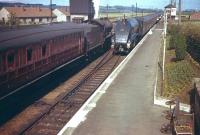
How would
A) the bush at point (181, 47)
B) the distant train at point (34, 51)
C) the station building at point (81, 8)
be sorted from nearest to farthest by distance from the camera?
the distant train at point (34, 51) < the bush at point (181, 47) < the station building at point (81, 8)

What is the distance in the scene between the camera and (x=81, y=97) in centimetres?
2044

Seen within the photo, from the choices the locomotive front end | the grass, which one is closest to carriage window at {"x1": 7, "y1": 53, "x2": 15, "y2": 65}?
the grass

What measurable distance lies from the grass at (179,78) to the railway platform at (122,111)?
3.20 feet

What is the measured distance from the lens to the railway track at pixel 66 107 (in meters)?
15.0

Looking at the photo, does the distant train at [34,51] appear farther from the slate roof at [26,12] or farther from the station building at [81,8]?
the slate roof at [26,12]

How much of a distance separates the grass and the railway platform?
975 millimetres

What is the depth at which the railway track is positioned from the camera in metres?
15.0

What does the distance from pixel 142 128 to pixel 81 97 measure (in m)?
7.78

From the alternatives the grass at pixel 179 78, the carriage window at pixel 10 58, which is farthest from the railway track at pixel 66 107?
the grass at pixel 179 78

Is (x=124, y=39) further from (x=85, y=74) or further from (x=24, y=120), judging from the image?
(x=24, y=120)

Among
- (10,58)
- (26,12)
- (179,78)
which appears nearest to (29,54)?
(10,58)

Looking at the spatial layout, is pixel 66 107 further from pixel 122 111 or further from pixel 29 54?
pixel 122 111

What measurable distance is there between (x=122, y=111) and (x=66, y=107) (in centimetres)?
403

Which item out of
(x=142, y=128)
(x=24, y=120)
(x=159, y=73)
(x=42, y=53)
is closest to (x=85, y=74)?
(x=159, y=73)
